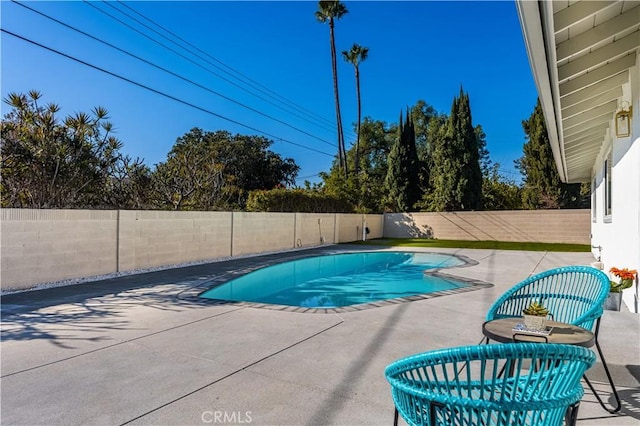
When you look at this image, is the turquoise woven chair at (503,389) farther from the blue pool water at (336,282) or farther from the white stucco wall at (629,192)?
the blue pool water at (336,282)

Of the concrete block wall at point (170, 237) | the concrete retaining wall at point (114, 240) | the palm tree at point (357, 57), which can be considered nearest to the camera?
the concrete retaining wall at point (114, 240)

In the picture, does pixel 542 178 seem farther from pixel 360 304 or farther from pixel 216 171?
pixel 360 304

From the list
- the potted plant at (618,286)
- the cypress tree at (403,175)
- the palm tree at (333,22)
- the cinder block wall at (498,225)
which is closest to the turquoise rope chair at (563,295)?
the potted plant at (618,286)

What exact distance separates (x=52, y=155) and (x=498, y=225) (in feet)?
65.2

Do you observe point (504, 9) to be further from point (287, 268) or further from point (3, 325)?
point (3, 325)

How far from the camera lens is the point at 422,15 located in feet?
47.6

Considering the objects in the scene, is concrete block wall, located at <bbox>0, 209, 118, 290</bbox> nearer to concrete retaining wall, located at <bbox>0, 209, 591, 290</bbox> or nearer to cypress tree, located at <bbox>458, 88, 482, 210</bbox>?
concrete retaining wall, located at <bbox>0, 209, 591, 290</bbox>

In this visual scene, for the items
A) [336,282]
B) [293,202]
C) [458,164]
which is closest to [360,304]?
[336,282]

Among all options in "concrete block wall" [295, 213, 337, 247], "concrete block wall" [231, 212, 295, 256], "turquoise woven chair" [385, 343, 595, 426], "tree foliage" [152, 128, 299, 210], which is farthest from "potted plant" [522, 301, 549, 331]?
"concrete block wall" [295, 213, 337, 247]

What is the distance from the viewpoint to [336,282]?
10.6 metres

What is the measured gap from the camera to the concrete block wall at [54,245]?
7023 mm

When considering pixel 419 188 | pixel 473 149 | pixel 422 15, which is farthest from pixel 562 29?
pixel 419 188

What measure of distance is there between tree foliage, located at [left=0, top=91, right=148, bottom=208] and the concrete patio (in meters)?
3.48

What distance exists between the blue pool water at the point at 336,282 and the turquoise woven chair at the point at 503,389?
Result: 219 inches
